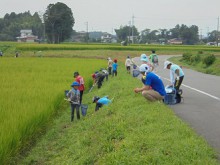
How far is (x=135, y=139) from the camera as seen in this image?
628cm

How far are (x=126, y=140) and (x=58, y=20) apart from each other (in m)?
77.5

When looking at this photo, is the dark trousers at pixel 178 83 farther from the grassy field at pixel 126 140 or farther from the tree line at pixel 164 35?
the tree line at pixel 164 35

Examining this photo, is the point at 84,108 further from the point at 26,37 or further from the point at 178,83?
the point at 26,37

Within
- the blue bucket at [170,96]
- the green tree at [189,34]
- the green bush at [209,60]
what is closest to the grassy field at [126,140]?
the blue bucket at [170,96]

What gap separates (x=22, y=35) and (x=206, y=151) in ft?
351

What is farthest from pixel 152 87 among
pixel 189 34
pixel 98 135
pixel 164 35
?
pixel 164 35

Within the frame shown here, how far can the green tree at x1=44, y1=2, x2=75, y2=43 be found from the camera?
81125 millimetres

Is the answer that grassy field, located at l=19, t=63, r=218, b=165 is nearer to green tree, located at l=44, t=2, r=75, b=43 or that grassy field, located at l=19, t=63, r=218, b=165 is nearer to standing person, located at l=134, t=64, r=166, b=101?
standing person, located at l=134, t=64, r=166, b=101

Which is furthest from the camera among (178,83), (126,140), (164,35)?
(164,35)

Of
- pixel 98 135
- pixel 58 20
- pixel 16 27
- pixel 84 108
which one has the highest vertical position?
pixel 16 27

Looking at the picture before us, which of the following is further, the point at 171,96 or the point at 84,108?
the point at 171,96

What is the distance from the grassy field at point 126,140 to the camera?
5426mm

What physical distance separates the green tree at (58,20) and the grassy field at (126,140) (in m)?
72.9

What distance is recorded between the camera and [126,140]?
6348 millimetres
